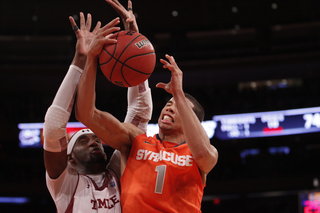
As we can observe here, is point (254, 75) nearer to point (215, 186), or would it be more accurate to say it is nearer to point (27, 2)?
point (215, 186)

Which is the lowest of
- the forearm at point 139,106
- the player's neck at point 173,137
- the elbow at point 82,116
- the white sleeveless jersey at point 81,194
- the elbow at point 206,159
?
the white sleeveless jersey at point 81,194

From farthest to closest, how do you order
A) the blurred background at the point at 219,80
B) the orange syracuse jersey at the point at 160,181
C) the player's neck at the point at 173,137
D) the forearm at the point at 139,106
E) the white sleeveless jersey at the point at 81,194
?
the blurred background at the point at 219,80
the forearm at the point at 139,106
the player's neck at the point at 173,137
the white sleeveless jersey at the point at 81,194
the orange syracuse jersey at the point at 160,181

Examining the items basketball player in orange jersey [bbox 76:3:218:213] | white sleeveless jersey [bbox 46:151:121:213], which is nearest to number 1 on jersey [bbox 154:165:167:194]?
basketball player in orange jersey [bbox 76:3:218:213]

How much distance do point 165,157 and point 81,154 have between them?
750mm

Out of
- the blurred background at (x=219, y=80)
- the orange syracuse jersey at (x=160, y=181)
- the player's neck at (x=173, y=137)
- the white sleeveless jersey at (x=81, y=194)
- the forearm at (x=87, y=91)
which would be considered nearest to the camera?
the forearm at (x=87, y=91)

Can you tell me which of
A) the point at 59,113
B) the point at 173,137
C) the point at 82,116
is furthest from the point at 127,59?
the point at 173,137

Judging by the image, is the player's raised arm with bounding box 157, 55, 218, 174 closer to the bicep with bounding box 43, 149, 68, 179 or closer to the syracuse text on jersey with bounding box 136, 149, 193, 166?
the syracuse text on jersey with bounding box 136, 149, 193, 166

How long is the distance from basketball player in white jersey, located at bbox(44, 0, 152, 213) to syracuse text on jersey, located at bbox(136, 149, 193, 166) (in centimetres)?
36

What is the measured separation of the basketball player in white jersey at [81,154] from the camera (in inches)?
88.6

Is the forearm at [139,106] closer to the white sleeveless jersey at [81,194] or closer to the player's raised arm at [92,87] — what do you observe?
the player's raised arm at [92,87]

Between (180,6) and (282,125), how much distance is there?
5997mm

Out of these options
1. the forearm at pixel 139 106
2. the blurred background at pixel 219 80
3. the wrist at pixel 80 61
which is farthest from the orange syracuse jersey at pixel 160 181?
the blurred background at pixel 219 80

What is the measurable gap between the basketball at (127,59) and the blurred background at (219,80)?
29.0 ft

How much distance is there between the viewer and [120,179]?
257 centimetres
